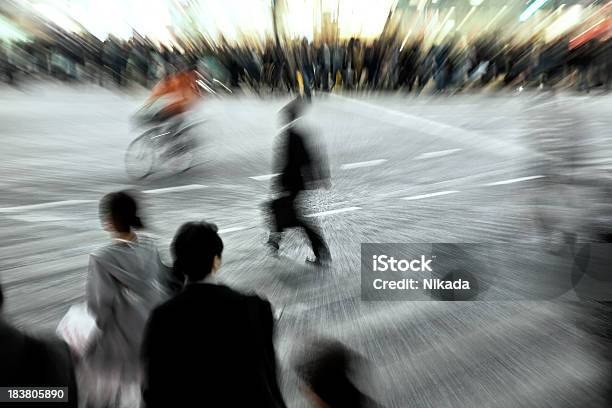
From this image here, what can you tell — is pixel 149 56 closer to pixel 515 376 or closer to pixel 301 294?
pixel 301 294

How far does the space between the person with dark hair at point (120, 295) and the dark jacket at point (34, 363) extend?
0.17 metres

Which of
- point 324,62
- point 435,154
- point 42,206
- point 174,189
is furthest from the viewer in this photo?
point 435,154

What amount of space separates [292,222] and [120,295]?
71.7 inches

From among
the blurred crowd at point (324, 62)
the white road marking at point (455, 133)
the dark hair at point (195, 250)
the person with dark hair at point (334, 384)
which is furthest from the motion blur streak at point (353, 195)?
the white road marking at point (455, 133)

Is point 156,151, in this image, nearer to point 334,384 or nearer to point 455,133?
point 334,384

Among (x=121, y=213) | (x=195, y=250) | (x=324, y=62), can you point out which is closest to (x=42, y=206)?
(x=324, y=62)

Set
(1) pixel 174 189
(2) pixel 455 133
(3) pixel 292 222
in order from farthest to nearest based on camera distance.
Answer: (2) pixel 455 133 → (1) pixel 174 189 → (3) pixel 292 222

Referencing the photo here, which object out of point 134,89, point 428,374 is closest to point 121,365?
point 428,374

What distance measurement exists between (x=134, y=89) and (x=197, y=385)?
7.64 feet

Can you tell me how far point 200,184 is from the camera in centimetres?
495

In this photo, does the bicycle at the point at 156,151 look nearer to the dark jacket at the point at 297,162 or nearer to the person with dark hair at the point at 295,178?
the person with dark hair at the point at 295,178

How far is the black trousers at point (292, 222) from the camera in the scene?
3379 millimetres

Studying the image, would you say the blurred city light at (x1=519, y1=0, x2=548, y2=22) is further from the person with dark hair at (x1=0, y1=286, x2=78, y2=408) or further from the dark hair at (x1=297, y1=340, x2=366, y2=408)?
the person with dark hair at (x1=0, y1=286, x2=78, y2=408)

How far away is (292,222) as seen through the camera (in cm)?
339
